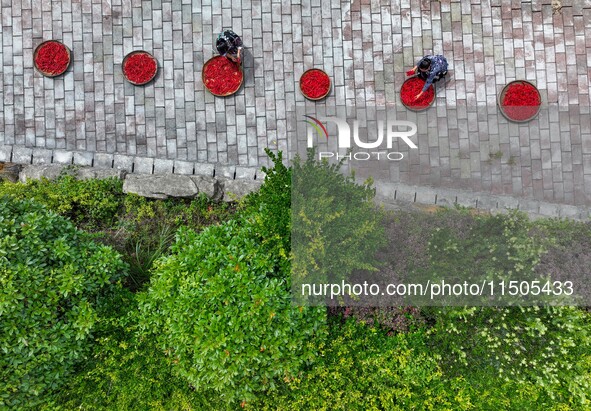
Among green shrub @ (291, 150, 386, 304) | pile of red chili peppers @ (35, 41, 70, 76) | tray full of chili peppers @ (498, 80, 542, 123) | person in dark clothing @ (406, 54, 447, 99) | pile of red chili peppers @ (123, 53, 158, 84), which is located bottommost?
green shrub @ (291, 150, 386, 304)

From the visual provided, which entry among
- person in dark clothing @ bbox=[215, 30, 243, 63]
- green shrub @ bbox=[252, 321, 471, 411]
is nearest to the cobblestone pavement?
person in dark clothing @ bbox=[215, 30, 243, 63]

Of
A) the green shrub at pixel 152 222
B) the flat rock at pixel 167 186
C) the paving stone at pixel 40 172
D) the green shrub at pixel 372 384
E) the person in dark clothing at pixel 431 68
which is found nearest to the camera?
the green shrub at pixel 372 384

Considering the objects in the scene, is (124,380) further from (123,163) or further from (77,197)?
(123,163)

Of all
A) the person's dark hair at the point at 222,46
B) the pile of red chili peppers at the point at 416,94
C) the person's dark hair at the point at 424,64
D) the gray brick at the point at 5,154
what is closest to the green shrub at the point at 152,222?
the gray brick at the point at 5,154

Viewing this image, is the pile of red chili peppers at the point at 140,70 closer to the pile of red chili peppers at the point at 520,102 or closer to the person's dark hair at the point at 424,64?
the person's dark hair at the point at 424,64

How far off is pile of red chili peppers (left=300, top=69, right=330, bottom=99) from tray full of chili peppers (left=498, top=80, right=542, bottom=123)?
3950mm

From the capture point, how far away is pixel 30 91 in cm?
1030

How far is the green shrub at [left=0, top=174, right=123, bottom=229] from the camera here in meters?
9.20

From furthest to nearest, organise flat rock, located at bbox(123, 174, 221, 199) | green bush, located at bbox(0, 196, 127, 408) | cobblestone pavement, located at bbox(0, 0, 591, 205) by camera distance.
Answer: cobblestone pavement, located at bbox(0, 0, 591, 205) < flat rock, located at bbox(123, 174, 221, 199) < green bush, located at bbox(0, 196, 127, 408)

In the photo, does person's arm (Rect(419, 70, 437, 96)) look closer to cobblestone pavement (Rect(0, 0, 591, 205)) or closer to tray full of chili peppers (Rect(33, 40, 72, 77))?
cobblestone pavement (Rect(0, 0, 591, 205))

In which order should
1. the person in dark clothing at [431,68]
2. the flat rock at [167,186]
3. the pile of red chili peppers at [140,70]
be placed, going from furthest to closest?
the pile of red chili peppers at [140,70]
the person in dark clothing at [431,68]
the flat rock at [167,186]

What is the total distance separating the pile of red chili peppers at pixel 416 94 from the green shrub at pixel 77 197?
6584mm

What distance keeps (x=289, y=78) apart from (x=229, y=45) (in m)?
1.49

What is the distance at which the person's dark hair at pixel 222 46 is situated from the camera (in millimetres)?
9625
